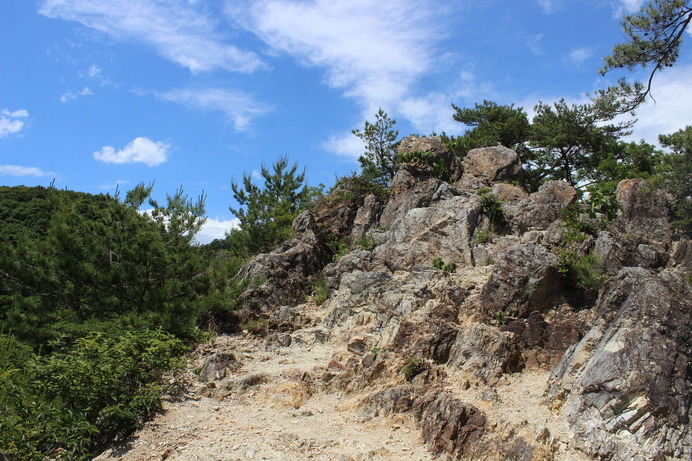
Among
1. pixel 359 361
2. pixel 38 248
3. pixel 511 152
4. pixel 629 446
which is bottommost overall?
pixel 629 446

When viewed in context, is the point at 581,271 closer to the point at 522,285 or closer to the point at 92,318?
the point at 522,285

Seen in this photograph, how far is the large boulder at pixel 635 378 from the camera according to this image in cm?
527

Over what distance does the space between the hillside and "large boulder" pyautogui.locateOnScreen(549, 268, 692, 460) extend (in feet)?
0.06

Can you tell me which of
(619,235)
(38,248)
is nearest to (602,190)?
(619,235)

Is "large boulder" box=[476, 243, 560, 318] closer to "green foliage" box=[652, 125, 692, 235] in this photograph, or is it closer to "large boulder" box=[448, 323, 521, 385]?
"large boulder" box=[448, 323, 521, 385]

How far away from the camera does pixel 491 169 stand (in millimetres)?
16406

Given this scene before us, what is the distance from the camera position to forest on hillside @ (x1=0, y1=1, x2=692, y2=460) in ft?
20.4

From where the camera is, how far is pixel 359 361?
880cm

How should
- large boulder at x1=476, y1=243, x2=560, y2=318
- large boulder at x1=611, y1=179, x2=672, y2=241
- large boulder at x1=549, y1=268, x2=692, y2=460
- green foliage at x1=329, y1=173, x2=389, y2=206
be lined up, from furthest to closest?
green foliage at x1=329, y1=173, x2=389, y2=206, large boulder at x1=611, y1=179, x2=672, y2=241, large boulder at x1=476, y1=243, x2=560, y2=318, large boulder at x1=549, y1=268, x2=692, y2=460

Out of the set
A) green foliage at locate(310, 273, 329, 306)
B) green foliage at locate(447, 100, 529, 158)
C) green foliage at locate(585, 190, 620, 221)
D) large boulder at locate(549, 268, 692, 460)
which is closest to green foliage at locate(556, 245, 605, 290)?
large boulder at locate(549, 268, 692, 460)

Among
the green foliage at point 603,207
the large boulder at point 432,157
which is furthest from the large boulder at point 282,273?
the green foliage at point 603,207

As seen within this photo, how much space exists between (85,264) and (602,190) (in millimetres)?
11705

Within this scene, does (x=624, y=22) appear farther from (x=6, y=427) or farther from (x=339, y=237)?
(x=6, y=427)

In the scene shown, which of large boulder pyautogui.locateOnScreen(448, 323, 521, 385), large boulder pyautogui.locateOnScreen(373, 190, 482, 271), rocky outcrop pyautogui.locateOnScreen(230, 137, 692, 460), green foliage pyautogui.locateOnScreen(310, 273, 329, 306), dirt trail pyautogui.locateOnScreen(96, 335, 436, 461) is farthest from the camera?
green foliage pyautogui.locateOnScreen(310, 273, 329, 306)
